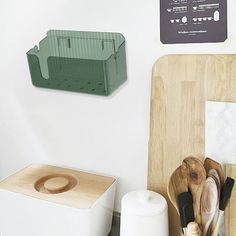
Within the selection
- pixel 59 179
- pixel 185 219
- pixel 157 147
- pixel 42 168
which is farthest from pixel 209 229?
pixel 42 168

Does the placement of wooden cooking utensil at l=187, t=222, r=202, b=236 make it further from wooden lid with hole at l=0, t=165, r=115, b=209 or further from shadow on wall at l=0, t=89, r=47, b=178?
shadow on wall at l=0, t=89, r=47, b=178

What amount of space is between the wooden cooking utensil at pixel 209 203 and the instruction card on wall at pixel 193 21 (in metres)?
0.33

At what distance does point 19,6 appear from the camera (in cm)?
102

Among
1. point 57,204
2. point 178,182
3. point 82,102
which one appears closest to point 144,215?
point 178,182

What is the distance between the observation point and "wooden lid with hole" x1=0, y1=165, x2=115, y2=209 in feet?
3.08

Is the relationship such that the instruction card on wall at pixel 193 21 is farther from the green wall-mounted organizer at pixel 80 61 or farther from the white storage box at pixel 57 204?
the white storage box at pixel 57 204

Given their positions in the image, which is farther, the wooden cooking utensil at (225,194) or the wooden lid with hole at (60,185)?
the wooden lid with hole at (60,185)

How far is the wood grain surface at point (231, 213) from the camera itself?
790 mm

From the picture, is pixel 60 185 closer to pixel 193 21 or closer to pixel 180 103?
pixel 180 103

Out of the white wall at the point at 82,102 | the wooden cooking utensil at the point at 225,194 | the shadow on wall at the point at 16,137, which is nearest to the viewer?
the wooden cooking utensil at the point at 225,194

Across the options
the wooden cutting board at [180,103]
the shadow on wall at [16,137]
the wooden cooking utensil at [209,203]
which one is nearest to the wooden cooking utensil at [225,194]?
the wooden cooking utensil at [209,203]

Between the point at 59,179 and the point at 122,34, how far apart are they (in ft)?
1.55

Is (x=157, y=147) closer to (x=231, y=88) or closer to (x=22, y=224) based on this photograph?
(x=231, y=88)

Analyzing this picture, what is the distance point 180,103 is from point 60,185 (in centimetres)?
43
